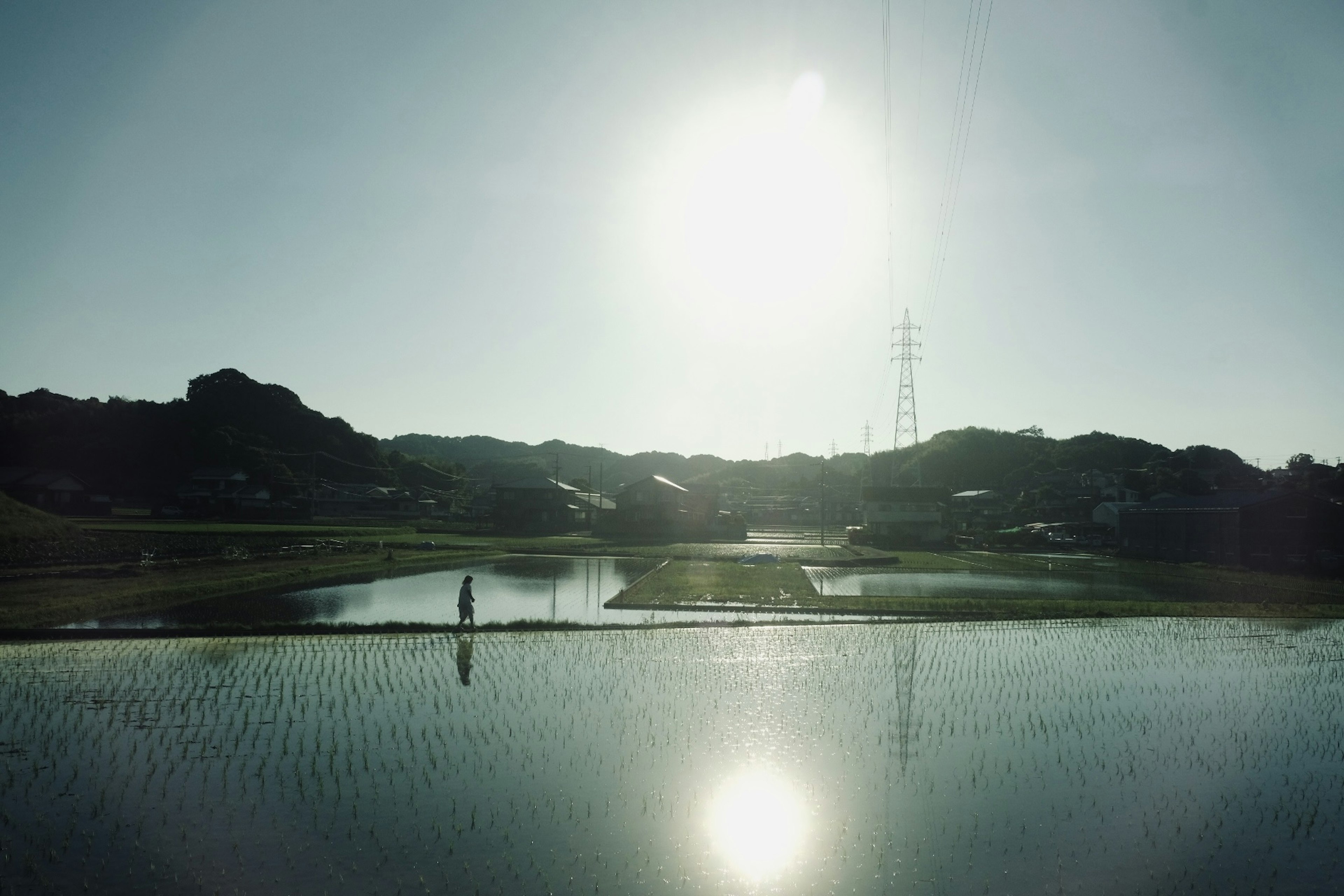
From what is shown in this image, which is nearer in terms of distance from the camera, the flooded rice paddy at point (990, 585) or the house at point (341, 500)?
the flooded rice paddy at point (990, 585)

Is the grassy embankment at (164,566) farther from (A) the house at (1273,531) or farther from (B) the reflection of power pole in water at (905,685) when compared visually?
(A) the house at (1273,531)

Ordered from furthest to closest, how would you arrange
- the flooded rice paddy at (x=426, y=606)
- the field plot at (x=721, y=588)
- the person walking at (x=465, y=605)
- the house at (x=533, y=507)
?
the house at (x=533, y=507)
the field plot at (x=721, y=588)
the flooded rice paddy at (x=426, y=606)
the person walking at (x=465, y=605)

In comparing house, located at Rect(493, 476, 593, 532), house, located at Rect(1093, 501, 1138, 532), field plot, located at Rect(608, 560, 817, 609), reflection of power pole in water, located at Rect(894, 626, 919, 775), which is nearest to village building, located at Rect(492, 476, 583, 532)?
house, located at Rect(493, 476, 593, 532)

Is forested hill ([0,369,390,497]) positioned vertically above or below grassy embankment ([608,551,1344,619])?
above

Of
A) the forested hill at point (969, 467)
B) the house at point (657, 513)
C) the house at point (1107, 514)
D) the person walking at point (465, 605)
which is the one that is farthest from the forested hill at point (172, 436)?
the house at point (1107, 514)

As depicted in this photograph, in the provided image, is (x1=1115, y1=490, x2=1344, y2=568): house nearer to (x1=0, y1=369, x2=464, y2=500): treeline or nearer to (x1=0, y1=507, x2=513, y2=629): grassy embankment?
(x1=0, y1=507, x2=513, y2=629): grassy embankment

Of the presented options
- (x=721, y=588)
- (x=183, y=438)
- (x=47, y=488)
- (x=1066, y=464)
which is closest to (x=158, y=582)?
(x=721, y=588)

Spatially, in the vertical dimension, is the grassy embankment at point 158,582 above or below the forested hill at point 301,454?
below

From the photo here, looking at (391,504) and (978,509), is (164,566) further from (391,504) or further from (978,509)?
(978,509)
